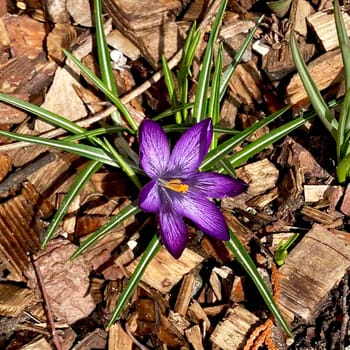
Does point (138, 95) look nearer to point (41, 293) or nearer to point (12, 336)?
point (41, 293)

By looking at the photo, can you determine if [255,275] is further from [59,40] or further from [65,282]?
[59,40]

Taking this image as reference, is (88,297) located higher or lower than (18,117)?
lower

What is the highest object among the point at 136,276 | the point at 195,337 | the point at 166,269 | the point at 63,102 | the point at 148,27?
the point at 148,27

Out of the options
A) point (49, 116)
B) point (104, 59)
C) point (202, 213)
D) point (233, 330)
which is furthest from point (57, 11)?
point (233, 330)

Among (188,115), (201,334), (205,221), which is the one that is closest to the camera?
(205,221)

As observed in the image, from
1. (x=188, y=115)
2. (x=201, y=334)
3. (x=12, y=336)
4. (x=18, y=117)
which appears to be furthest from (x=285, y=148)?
(x=12, y=336)

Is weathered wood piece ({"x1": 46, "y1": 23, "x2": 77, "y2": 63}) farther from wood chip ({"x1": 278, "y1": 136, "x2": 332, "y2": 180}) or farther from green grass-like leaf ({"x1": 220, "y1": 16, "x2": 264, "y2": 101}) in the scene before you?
wood chip ({"x1": 278, "y1": 136, "x2": 332, "y2": 180})
